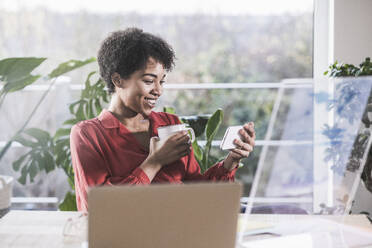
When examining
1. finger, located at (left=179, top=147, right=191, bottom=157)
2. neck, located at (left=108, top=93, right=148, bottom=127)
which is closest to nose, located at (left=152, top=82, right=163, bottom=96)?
neck, located at (left=108, top=93, right=148, bottom=127)

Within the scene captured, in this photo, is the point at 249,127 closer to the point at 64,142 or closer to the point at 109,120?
the point at 109,120

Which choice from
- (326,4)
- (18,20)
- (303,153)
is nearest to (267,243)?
(303,153)

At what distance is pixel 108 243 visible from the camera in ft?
3.77

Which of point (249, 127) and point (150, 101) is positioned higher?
point (150, 101)

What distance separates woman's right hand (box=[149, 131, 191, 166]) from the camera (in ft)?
6.89

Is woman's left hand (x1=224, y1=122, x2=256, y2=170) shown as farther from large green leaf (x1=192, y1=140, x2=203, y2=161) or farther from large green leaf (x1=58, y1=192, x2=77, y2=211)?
large green leaf (x1=58, y1=192, x2=77, y2=211)

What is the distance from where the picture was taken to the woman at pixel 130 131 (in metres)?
2.03

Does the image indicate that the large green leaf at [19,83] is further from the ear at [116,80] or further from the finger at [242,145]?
the finger at [242,145]

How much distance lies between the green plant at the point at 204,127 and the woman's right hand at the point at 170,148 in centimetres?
30

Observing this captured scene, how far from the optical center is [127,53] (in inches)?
81.7

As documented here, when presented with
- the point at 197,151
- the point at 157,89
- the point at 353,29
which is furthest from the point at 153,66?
the point at 353,29

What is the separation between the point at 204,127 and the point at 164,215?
4.45 ft

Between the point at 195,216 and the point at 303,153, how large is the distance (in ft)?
1.88

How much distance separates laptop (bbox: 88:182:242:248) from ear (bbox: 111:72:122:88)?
41.3 inches
